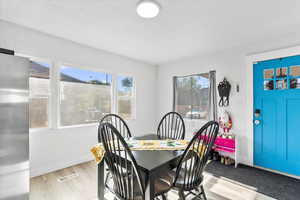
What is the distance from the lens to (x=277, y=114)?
8.70ft

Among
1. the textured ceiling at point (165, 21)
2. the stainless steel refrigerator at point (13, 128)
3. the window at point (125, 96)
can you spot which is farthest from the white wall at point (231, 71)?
the stainless steel refrigerator at point (13, 128)

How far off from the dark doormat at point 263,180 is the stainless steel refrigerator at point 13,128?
9.03 ft

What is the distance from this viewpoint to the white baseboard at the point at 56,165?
2.44 metres

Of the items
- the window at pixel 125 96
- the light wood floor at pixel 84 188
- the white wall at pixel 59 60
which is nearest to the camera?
the light wood floor at pixel 84 188

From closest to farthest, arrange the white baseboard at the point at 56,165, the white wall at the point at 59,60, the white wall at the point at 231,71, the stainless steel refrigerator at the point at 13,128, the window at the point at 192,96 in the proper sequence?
1. the stainless steel refrigerator at the point at 13,128
2. the white wall at the point at 59,60
3. the white baseboard at the point at 56,165
4. the white wall at the point at 231,71
5. the window at the point at 192,96

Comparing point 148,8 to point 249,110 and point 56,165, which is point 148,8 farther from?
point 56,165

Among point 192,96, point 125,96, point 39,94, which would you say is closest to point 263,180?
point 192,96

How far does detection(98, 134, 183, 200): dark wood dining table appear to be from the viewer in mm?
1182

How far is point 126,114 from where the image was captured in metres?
4.02

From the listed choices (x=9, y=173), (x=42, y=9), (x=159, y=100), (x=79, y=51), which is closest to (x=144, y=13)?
(x=42, y=9)

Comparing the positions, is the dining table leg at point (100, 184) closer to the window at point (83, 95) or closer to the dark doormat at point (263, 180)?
the window at point (83, 95)

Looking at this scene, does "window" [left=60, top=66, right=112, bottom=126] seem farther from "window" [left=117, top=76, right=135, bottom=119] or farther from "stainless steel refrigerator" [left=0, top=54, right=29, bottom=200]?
"stainless steel refrigerator" [left=0, top=54, right=29, bottom=200]

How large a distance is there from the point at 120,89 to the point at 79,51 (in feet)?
4.30

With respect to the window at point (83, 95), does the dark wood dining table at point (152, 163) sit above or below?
below
